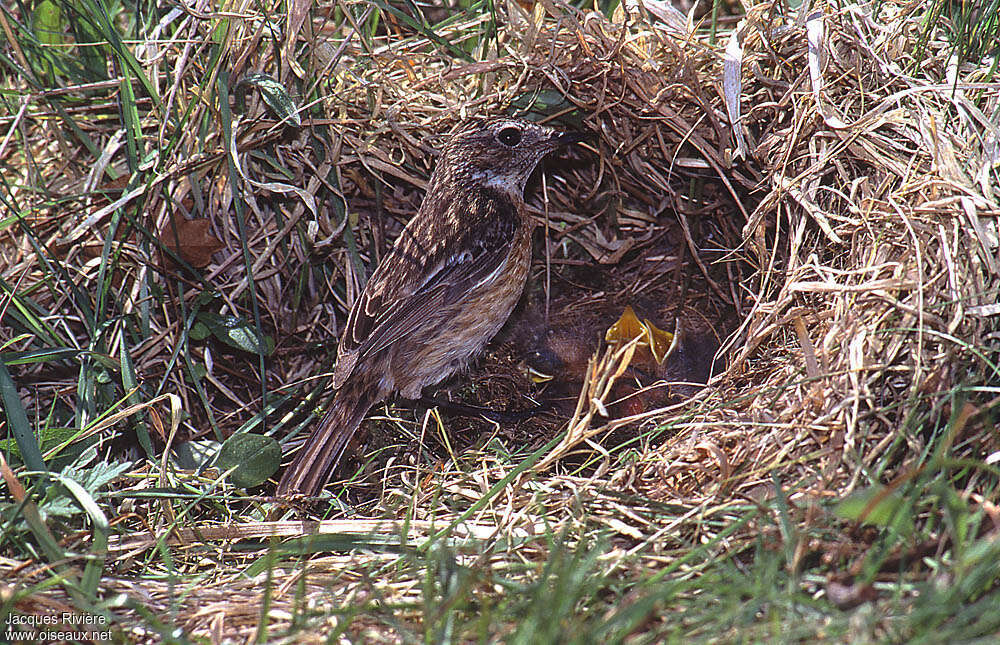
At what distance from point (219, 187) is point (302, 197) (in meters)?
0.47

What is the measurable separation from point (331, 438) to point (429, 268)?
991 mm

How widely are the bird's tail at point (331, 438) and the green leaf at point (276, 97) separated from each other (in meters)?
1.30

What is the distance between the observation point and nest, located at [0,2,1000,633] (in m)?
3.00

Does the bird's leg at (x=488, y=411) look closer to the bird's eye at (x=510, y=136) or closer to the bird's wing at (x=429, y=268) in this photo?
the bird's wing at (x=429, y=268)

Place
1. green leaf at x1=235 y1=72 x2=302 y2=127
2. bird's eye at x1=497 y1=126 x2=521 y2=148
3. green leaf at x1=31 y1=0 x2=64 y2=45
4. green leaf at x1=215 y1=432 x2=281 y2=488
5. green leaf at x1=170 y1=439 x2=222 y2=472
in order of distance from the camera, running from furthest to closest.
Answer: green leaf at x1=31 y1=0 x2=64 y2=45 → bird's eye at x1=497 y1=126 x2=521 y2=148 → green leaf at x1=235 y1=72 x2=302 y2=127 → green leaf at x1=170 y1=439 x2=222 y2=472 → green leaf at x1=215 y1=432 x2=281 y2=488

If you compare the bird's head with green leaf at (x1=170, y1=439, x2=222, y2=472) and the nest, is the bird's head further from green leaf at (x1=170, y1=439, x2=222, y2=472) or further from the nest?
green leaf at (x1=170, y1=439, x2=222, y2=472)

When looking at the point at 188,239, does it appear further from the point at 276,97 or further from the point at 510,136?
the point at 510,136

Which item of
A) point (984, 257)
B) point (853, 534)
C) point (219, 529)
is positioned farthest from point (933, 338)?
point (219, 529)

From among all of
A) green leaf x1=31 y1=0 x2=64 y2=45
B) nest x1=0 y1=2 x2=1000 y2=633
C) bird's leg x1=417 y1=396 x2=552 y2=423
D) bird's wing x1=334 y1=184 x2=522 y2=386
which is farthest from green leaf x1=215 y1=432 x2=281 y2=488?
green leaf x1=31 y1=0 x2=64 y2=45

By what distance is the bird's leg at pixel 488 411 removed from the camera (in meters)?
4.24

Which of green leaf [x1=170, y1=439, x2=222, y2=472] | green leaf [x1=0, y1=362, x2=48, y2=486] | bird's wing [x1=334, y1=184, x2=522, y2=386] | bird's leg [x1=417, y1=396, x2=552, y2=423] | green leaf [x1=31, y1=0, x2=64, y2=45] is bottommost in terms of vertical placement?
bird's leg [x1=417, y1=396, x2=552, y2=423]

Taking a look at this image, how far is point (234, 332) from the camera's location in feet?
13.5

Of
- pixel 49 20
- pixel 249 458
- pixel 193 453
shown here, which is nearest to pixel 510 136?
pixel 249 458

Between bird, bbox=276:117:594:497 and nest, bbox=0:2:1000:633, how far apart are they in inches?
8.6
